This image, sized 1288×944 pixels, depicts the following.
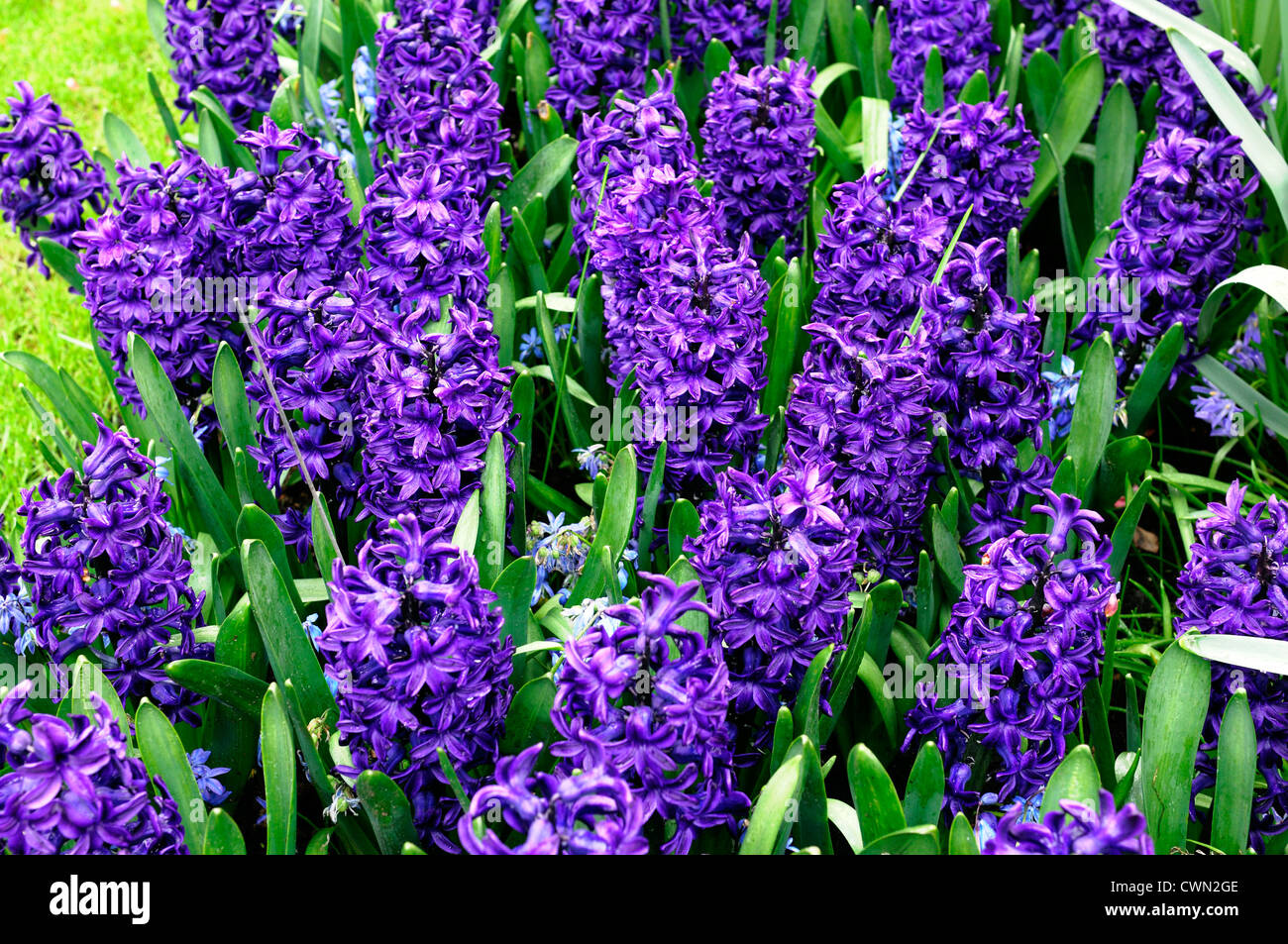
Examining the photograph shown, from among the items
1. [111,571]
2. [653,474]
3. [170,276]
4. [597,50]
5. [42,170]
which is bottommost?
[111,571]

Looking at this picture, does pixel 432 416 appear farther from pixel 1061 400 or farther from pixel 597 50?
pixel 597 50

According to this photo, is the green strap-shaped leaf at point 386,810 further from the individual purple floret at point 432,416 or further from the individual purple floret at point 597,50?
the individual purple floret at point 597,50

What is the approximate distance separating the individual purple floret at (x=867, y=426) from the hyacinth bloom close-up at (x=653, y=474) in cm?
1

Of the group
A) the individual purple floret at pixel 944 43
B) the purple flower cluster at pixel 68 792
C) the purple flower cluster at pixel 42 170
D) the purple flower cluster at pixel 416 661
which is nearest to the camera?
the purple flower cluster at pixel 68 792

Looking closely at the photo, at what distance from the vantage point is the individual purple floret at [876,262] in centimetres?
289

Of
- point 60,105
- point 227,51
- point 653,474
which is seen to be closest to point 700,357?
point 653,474

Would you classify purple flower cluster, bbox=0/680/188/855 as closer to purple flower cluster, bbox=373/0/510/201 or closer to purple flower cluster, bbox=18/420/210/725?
purple flower cluster, bbox=18/420/210/725

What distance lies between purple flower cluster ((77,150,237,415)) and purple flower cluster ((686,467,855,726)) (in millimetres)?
1500

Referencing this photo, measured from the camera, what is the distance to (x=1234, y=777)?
2.30m

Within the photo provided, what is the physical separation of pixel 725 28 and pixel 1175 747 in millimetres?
3241

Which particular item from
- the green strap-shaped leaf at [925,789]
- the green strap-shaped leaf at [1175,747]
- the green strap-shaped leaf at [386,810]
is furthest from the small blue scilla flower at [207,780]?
the green strap-shaped leaf at [1175,747]
